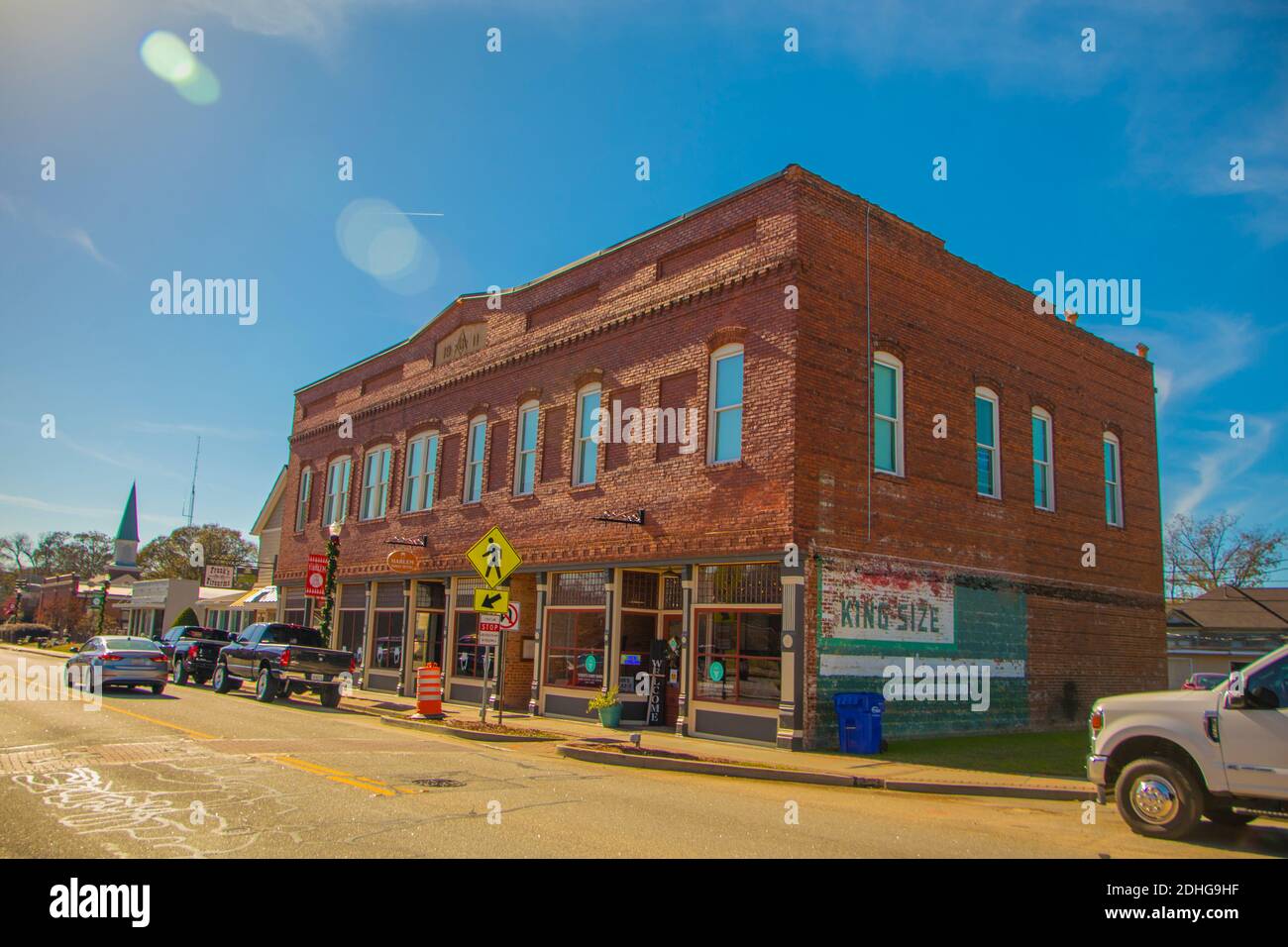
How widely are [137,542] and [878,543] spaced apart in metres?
123

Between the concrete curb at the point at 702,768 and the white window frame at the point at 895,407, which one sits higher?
the white window frame at the point at 895,407

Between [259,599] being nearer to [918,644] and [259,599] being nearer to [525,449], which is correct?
[525,449]

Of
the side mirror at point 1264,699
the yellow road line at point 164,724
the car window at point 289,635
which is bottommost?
the yellow road line at point 164,724

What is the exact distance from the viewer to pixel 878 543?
16.8 meters

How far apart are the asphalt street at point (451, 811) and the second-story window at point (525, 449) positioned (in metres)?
9.65

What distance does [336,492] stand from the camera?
31938 mm

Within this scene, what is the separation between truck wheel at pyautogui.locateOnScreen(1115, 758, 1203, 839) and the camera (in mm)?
8406

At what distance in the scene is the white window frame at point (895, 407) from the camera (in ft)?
57.0

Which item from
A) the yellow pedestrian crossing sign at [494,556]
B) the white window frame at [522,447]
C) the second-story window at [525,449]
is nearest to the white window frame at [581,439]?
the white window frame at [522,447]

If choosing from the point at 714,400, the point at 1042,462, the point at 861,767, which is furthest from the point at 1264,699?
the point at 1042,462

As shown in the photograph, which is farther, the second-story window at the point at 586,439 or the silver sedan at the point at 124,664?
the silver sedan at the point at 124,664

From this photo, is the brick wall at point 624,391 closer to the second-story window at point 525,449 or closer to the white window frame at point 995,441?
the second-story window at point 525,449
